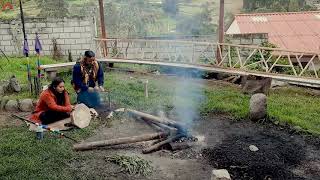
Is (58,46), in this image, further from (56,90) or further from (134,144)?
(134,144)

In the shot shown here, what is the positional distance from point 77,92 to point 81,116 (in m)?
1.16

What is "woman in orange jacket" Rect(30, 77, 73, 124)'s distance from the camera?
8.53 meters

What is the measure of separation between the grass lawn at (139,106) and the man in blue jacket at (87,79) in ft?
2.98

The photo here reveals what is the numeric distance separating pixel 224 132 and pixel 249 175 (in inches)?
80.7

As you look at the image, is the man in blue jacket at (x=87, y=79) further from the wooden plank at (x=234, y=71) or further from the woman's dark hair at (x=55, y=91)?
the wooden plank at (x=234, y=71)

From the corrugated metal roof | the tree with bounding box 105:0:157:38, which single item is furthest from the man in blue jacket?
the tree with bounding box 105:0:157:38

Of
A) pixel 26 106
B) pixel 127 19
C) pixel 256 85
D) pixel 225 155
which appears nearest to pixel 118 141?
pixel 225 155

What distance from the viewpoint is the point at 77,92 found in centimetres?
980

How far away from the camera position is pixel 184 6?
13.2m

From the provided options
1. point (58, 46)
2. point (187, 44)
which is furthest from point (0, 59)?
point (187, 44)

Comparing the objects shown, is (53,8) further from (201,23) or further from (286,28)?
(286,28)

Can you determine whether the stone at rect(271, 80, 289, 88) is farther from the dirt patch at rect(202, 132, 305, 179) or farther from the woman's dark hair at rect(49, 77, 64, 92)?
the woman's dark hair at rect(49, 77, 64, 92)

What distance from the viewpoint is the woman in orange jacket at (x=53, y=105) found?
8.53 m

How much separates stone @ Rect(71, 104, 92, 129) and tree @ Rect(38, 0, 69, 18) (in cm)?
1682
